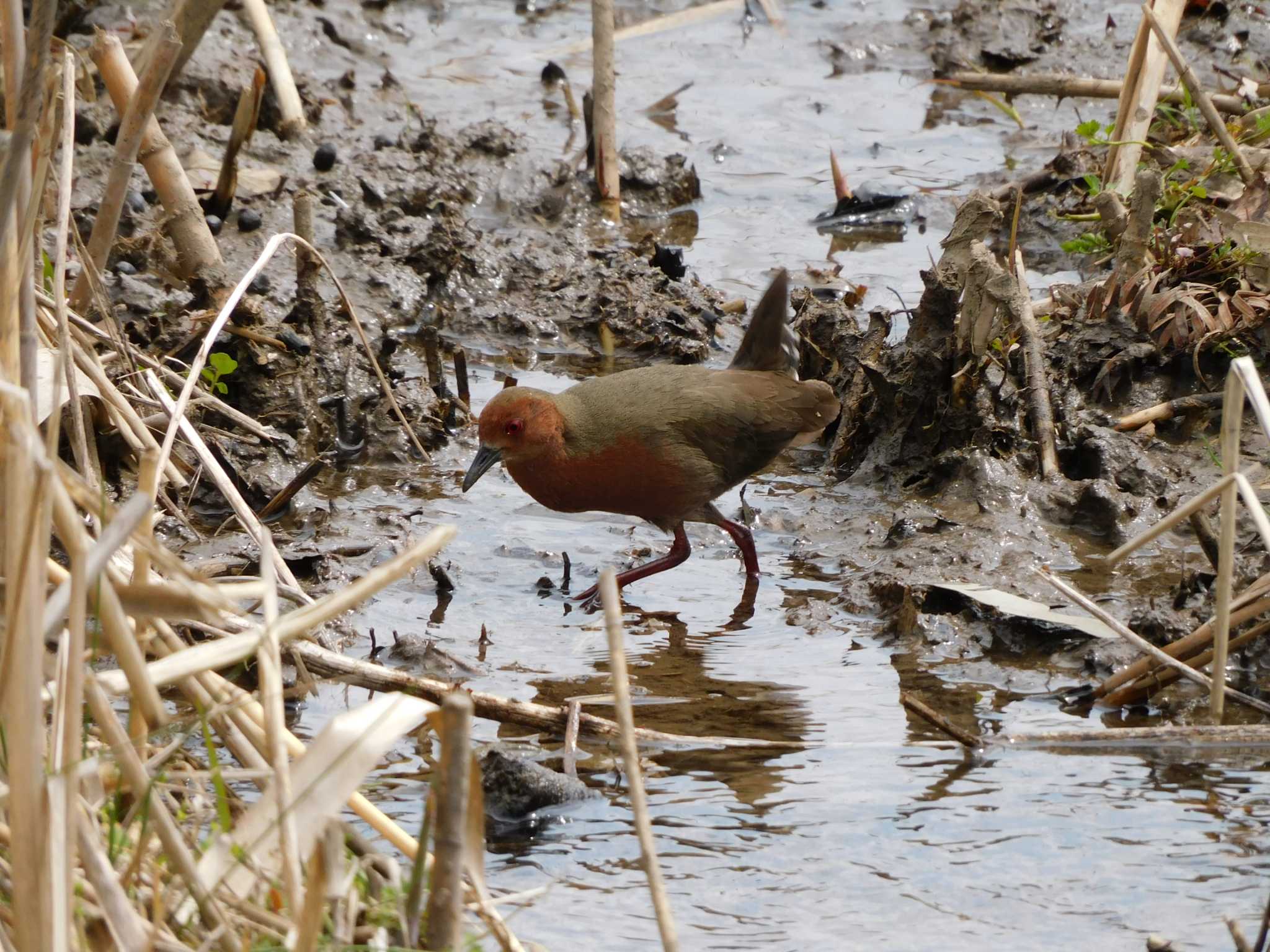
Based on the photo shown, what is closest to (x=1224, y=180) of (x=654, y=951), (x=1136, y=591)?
(x=1136, y=591)

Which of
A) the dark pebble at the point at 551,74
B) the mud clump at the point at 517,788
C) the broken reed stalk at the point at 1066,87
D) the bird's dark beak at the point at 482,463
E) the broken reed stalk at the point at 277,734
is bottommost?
the mud clump at the point at 517,788

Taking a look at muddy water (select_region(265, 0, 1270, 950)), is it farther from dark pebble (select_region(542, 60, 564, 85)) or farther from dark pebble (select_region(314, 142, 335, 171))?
dark pebble (select_region(542, 60, 564, 85))

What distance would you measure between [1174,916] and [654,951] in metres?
0.98

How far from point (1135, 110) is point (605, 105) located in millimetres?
2483

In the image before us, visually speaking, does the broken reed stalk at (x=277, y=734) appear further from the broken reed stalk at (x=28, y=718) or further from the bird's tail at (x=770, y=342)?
→ the bird's tail at (x=770, y=342)

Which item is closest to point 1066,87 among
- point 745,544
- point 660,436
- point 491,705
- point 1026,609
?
point 660,436

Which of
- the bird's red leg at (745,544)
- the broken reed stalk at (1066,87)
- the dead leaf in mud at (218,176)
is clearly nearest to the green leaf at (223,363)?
the bird's red leg at (745,544)

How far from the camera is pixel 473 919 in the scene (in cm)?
Result: 278

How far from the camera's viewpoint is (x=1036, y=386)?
5.25 metres

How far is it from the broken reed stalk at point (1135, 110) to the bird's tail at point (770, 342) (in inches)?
70.0

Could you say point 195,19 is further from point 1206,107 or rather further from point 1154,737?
point 1206,107

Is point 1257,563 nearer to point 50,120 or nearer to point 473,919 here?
point 473,919

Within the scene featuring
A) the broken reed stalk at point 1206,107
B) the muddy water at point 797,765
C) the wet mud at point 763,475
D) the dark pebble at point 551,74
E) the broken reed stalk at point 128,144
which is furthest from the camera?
the dark pebble at point 551,74

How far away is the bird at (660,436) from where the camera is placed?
514 cm
